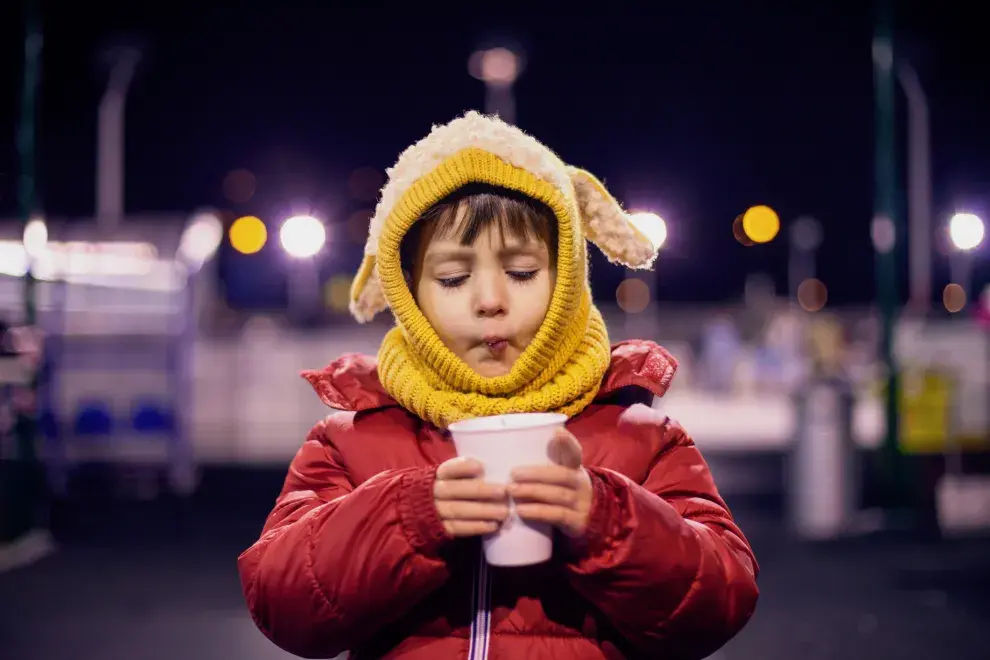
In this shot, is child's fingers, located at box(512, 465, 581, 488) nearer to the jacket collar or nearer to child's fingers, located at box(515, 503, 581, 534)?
child's fingers, located at box(515, 503, 581, 534)

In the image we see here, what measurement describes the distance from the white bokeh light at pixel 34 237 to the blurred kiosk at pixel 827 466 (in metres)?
7.22

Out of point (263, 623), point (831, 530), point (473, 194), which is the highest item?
point (473, 194)

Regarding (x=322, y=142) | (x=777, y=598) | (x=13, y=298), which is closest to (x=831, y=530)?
(x=777, y=598)

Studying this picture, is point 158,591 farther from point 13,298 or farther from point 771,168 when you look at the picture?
point 771,168

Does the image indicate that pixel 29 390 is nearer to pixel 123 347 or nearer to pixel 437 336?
pixel 123 347

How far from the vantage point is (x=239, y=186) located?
57.4 metres

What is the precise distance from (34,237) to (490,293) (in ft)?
24.9

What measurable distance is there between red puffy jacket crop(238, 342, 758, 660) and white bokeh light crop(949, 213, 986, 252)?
9867 millimetres

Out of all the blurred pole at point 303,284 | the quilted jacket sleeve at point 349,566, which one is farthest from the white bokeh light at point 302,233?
the blurred pole at point 303,284

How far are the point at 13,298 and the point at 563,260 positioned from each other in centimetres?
910

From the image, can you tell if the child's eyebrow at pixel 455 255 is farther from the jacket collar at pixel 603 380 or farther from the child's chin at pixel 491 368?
the jacket collar at pixel 603 380

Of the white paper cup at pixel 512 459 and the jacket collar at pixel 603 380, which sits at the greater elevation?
the jacket collar at pixel 603 380

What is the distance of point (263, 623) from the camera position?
5.33 ft

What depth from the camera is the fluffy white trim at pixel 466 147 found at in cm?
178
